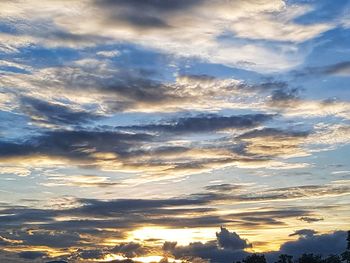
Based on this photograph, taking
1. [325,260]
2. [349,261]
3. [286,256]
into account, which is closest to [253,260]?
[286,256]

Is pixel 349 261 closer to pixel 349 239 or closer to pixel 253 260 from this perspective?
pixel 349 239

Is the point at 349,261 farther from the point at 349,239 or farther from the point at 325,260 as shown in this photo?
the point at 325,260

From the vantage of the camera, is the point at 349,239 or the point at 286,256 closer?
the point at 349,239

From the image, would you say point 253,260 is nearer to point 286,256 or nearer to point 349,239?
point 286,256

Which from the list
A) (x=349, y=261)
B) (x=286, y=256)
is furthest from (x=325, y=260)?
(x=349, y=261)

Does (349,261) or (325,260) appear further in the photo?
(325,260)

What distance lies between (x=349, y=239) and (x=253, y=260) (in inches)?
1378

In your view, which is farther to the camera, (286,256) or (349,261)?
(286,256)

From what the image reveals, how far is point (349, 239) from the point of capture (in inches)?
5413

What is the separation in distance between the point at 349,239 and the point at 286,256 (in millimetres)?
28067

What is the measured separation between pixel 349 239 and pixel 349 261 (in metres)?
5.16

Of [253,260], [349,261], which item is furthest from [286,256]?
[349,261]

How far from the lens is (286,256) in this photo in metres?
162

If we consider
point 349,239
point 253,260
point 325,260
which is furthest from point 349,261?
point 253,260
